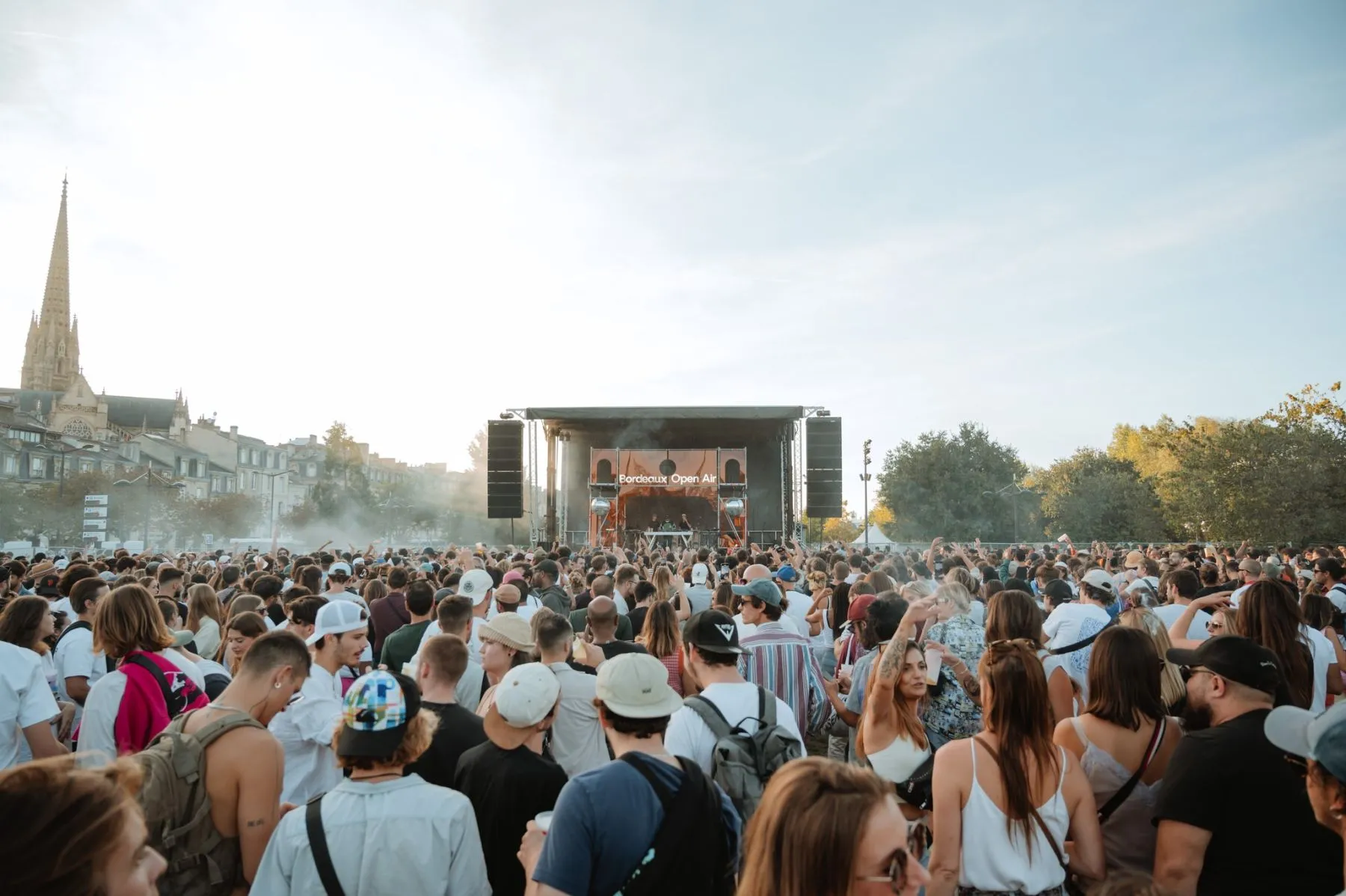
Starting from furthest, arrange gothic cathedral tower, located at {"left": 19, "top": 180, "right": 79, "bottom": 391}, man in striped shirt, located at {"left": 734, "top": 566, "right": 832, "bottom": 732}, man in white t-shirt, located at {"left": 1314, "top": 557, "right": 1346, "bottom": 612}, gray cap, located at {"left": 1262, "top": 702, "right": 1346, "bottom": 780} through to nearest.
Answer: gothic cathedral tower, located at {"left": 19, "top": 180, "right": 79, "bottom": 391} → man in white t-shirt, located at {"left": 1314, "top": 557, "right": 1346, "bottom": 612} → man in striped shirt, located at {"left": 734, "top": 566, "right": 832, "bottom": 732} → gray cap, located at {"left": 1262, "top": 702, "right": 1346, "bottom": 780}

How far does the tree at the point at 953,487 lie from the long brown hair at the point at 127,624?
45.1 m

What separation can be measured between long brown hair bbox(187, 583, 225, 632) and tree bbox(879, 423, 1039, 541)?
43.3 m

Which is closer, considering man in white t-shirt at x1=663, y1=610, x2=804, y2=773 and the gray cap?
the gray cap

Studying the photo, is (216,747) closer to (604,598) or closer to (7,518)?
(604,598)

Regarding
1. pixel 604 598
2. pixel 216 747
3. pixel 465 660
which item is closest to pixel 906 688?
pixel 465 660

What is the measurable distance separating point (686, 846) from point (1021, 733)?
46.7 inches

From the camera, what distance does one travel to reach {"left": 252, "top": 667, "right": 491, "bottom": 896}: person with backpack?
2.27m

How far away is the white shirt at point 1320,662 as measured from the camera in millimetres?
4730

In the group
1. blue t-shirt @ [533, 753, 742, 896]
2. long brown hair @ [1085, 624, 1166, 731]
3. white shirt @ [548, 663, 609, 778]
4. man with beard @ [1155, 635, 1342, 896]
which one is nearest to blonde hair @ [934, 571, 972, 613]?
long brown hair @ [1085, 624, 1166, 731]

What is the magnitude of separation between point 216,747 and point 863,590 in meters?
5.03

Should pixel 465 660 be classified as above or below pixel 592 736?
above

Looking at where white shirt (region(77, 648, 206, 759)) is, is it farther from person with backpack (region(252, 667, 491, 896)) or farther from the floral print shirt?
the floral print shirt

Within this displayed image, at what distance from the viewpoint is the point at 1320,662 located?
4.79 metres

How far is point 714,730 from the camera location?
3066mm
